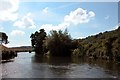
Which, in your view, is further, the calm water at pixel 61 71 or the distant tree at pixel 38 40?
the distant tree at pixel 38 40

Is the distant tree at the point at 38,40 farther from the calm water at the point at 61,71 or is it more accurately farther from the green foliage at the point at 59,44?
the calm water at the point at 61,71

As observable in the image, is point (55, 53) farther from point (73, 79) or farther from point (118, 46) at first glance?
point (73, 79)

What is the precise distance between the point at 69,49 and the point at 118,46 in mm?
28084

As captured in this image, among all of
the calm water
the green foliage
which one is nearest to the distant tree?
the green foliage

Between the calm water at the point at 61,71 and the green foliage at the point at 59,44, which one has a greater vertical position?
the green foliage at the point at 59,44

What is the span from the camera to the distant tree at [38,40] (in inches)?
3320

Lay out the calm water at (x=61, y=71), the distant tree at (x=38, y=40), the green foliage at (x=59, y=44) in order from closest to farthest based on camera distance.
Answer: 1. the calm water at (x=61, y=71)
2. the green foliage at (x=59, y=44)
3. the distant tree at (x=38, y=40)

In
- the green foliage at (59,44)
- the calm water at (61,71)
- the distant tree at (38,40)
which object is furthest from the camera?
the distant tree at (38,40)

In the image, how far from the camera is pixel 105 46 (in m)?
46.0

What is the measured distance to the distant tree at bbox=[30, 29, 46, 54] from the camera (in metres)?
84.3

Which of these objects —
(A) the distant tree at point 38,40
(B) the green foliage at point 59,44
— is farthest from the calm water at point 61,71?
(A) the distant tree at point 38,40

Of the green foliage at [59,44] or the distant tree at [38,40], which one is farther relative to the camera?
the distant tree at [38,40]

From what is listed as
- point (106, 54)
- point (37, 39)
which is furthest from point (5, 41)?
point (106, 54)

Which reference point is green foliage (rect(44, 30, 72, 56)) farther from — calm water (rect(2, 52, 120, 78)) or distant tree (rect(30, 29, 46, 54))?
calm water (rect(2, 52, 120, 78))
